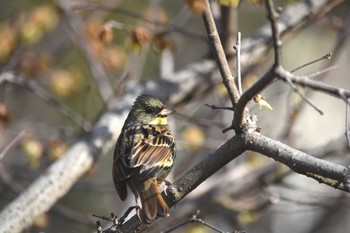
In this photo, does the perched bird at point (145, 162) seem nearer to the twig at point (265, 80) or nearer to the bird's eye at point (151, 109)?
the bird's eye at point (151, 109)

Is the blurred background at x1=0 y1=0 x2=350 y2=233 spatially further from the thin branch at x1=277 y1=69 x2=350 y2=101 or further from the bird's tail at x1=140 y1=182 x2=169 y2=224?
the thin branch at x1=277 y1=69 x2=350 y2=101

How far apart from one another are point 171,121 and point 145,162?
240cm

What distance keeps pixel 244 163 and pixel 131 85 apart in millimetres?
1593

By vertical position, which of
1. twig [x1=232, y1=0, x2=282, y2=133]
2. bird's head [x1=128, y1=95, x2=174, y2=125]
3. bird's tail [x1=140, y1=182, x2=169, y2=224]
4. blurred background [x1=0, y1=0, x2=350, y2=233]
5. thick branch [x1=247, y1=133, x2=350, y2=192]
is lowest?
bird's tail [x1=140, y1=182, x2=169, y2=224]

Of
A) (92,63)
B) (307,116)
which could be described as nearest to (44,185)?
(92,63)

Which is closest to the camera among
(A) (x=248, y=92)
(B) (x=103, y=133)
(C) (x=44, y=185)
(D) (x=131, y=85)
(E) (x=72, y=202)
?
(A) (x=248, y=92)

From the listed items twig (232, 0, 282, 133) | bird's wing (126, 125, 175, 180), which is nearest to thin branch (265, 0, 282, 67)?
twig (232, 0, 282, 133)

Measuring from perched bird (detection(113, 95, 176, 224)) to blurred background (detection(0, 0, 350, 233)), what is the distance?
2.23ft

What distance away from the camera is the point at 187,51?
11992 mm

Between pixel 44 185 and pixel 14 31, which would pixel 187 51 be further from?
pixel 44 185

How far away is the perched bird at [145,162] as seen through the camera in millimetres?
4242

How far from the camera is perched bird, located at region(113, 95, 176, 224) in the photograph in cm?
424

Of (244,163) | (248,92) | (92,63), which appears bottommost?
(248,92)

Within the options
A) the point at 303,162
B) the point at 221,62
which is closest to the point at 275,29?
the point at 221,62
